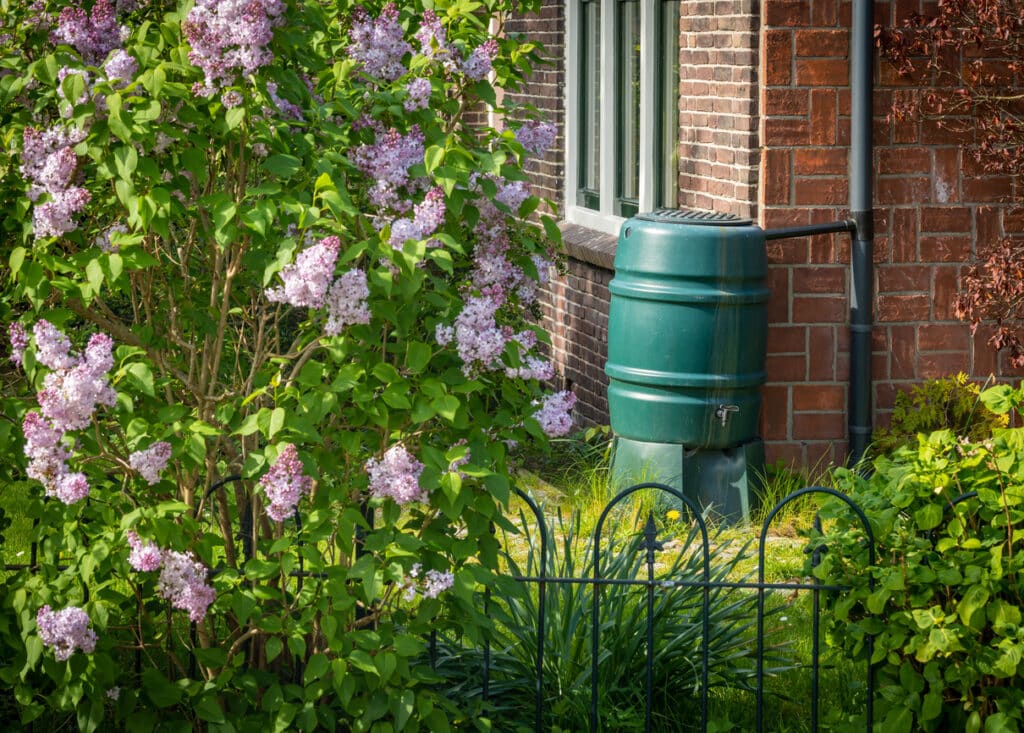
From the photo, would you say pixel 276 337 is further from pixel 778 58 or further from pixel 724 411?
pixel 778 58

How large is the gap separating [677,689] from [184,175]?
6.22ft

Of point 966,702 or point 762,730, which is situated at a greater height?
point 966,702

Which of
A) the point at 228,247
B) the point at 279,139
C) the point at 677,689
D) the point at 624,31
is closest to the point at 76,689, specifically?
the point at 228,247

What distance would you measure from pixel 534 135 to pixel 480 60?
24 centimetres

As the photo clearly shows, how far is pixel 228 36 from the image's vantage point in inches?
124

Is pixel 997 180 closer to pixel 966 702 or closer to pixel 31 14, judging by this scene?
pixel 966 702

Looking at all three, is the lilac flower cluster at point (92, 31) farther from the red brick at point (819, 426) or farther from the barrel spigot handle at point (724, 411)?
the red brick at point (819, 426)

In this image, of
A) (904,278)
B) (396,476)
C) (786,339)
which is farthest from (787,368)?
(396,476)

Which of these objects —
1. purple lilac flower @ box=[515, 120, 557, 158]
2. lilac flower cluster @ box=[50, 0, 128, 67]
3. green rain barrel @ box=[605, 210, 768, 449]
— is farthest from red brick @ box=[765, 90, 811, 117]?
lilac flower cluster @ box=[50, 0, 128, 67]

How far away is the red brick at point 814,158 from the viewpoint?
6.91 m

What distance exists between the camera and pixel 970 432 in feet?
23.1

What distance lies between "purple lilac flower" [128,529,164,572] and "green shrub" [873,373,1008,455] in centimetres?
441

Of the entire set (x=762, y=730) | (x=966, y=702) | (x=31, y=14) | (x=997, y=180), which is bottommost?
(x=762, y=730)

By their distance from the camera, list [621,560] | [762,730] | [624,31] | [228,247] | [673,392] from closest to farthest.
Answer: [228,247], [762,730], [621,560], [673,392], [624,31]
